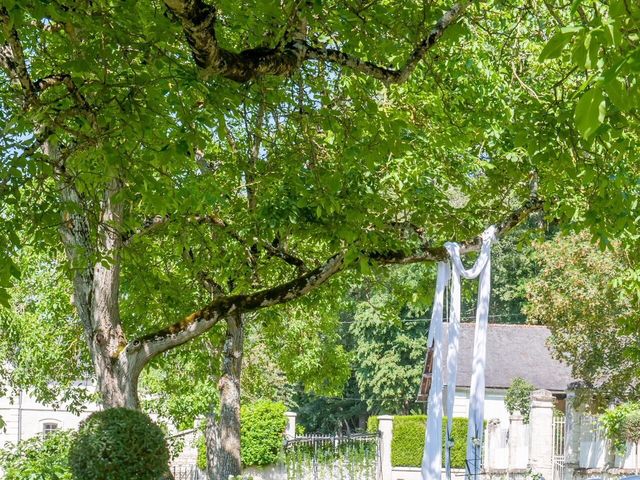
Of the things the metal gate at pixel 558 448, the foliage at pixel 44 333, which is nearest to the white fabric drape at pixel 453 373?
the foliage at pixel 44 333

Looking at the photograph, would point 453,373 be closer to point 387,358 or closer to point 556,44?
point 556,44

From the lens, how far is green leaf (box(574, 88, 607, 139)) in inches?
97.9

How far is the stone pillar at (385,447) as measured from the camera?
24625 millimetres

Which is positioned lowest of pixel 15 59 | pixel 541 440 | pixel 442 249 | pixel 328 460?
pixel 328 460

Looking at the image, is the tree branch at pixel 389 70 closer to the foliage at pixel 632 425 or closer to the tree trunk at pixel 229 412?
the tree trunk at pixel 229 412

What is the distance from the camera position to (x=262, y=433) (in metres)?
22.5

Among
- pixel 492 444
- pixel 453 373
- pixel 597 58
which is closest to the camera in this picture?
pixel 597 58

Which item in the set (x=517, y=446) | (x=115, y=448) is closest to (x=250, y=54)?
(x=115, y=448)

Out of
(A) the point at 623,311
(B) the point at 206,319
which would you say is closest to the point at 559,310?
(A) the point at 623,311

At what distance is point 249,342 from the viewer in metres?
23.3

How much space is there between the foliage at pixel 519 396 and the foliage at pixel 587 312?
7.45m

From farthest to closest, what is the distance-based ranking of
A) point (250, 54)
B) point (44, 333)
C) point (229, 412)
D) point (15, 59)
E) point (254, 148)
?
point (44, 333)
point (229, 412)
point (254, 148)
point (15, 59)
point (250, 54)

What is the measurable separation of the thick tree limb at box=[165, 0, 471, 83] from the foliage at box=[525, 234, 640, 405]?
16.2m

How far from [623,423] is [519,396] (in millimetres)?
11034
